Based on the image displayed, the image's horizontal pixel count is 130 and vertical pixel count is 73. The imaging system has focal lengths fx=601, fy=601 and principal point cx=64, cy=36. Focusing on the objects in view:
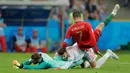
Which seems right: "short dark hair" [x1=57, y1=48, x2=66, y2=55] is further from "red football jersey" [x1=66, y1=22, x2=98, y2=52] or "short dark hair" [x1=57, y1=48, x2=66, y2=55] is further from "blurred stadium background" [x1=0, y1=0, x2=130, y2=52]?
"blurred stadium background" [x1=0, y1=0, x2=130, y2=52]

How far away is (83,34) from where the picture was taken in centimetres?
1678

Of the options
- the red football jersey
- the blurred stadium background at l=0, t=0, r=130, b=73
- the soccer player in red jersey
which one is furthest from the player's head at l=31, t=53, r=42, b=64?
the blurred stadium background at l=0, t=0, r=130, b=73

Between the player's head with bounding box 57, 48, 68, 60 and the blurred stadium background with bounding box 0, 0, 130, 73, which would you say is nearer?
the player's head with bounding box 57, 48, 68, 60

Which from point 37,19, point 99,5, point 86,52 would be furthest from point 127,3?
point 86,52

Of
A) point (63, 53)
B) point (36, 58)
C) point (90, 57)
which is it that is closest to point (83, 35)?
point (90, 57)

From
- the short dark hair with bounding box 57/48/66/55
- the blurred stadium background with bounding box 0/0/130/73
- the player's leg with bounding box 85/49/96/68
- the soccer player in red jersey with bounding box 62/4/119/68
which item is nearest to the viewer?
the short dark hair with bounding box 57/48/66/55

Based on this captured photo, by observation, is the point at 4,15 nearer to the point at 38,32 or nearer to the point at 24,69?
the point at 38,32

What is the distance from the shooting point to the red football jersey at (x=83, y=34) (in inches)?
657

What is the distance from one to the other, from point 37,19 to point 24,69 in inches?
583

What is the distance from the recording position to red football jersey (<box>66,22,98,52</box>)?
54.7 feet

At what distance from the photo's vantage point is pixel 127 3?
3697cm

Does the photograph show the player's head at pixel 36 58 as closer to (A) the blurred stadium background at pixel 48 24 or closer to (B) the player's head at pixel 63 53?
(B) the player's head at pixel 63 53

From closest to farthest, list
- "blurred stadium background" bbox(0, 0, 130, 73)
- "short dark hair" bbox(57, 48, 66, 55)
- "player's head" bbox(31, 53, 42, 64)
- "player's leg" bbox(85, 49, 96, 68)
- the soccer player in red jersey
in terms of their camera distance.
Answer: "player's head" bbox(31, 53, 42, 64)
"short dark hair" bbox(57, 48, 66, 55)
the soccer player in red jersey
"player's leg" bbox(85, 49, 96, 68)
"blurred stadium background" bbox(0, 0, 130, 73)

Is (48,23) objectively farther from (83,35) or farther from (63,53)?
(63,53)
